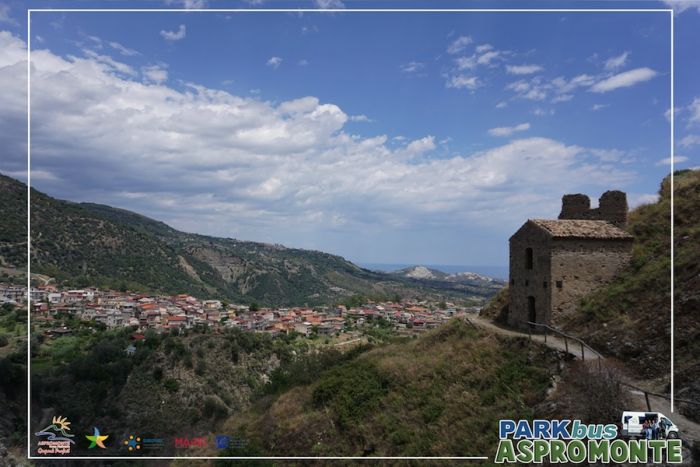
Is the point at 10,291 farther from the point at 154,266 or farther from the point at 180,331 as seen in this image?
the point at 154,266

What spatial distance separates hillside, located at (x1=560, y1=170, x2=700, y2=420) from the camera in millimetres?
12039

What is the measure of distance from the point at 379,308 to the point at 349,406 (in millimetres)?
79007

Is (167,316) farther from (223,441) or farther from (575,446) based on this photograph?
(575,446)

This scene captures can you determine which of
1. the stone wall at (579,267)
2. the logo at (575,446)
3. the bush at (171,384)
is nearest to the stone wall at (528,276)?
the stone wall at (579,267)

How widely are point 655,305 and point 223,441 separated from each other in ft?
57.0

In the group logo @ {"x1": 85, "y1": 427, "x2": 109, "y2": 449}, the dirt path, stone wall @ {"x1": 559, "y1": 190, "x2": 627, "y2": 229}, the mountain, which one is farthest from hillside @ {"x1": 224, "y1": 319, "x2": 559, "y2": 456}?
the mountain

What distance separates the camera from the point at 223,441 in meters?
18.7

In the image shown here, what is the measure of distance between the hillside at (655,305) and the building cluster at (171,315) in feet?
174

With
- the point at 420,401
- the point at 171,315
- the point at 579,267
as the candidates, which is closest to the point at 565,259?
the point at 579,267

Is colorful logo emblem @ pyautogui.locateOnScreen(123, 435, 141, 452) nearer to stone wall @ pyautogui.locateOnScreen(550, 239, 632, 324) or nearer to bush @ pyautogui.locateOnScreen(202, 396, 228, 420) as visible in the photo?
bush @ pyautogui.locateOnScreen(202, 396, 228, 420)

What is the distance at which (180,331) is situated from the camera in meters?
56.6

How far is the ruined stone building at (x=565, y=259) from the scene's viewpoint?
16.9 m

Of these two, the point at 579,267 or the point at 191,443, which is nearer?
the point at 579,267

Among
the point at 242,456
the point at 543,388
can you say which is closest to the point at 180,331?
the point at 242,456
